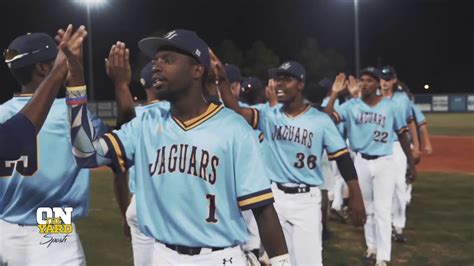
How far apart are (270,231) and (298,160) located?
102 inches

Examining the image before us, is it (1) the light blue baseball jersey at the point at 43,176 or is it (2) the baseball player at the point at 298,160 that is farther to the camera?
(2) the baseball player at the point at 298,160

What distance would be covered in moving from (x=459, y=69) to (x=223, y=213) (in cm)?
7401

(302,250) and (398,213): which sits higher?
(302,250)

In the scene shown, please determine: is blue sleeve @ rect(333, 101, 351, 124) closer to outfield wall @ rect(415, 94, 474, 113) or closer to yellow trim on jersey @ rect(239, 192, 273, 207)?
yellow trim on jersey @ rect(239, 192, 273, 207)

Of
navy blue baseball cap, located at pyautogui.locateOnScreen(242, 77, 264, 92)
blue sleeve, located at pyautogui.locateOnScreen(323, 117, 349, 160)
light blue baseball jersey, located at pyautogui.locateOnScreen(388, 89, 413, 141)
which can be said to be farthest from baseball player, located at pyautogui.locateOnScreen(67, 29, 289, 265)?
light blue baseball jersey, located at pyautogui.locateOnScreen(388, 89, 413, 141)

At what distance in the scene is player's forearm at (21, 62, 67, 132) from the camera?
2.72 m

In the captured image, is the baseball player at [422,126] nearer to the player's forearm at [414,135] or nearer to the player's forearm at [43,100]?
the player's forearm at [414,135]

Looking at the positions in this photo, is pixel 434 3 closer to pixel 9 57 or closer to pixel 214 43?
pixel 214 43

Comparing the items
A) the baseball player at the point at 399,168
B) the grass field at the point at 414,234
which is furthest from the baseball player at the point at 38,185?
the baseball player at the point at 399,168

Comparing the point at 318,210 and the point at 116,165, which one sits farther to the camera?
the point at 318,210

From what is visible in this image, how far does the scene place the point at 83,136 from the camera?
3182mm

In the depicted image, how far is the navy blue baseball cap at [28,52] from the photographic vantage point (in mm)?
3615

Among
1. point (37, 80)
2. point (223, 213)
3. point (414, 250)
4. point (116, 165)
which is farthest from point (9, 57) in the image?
point (414, 250)

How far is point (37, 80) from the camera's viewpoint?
3.70 meters
